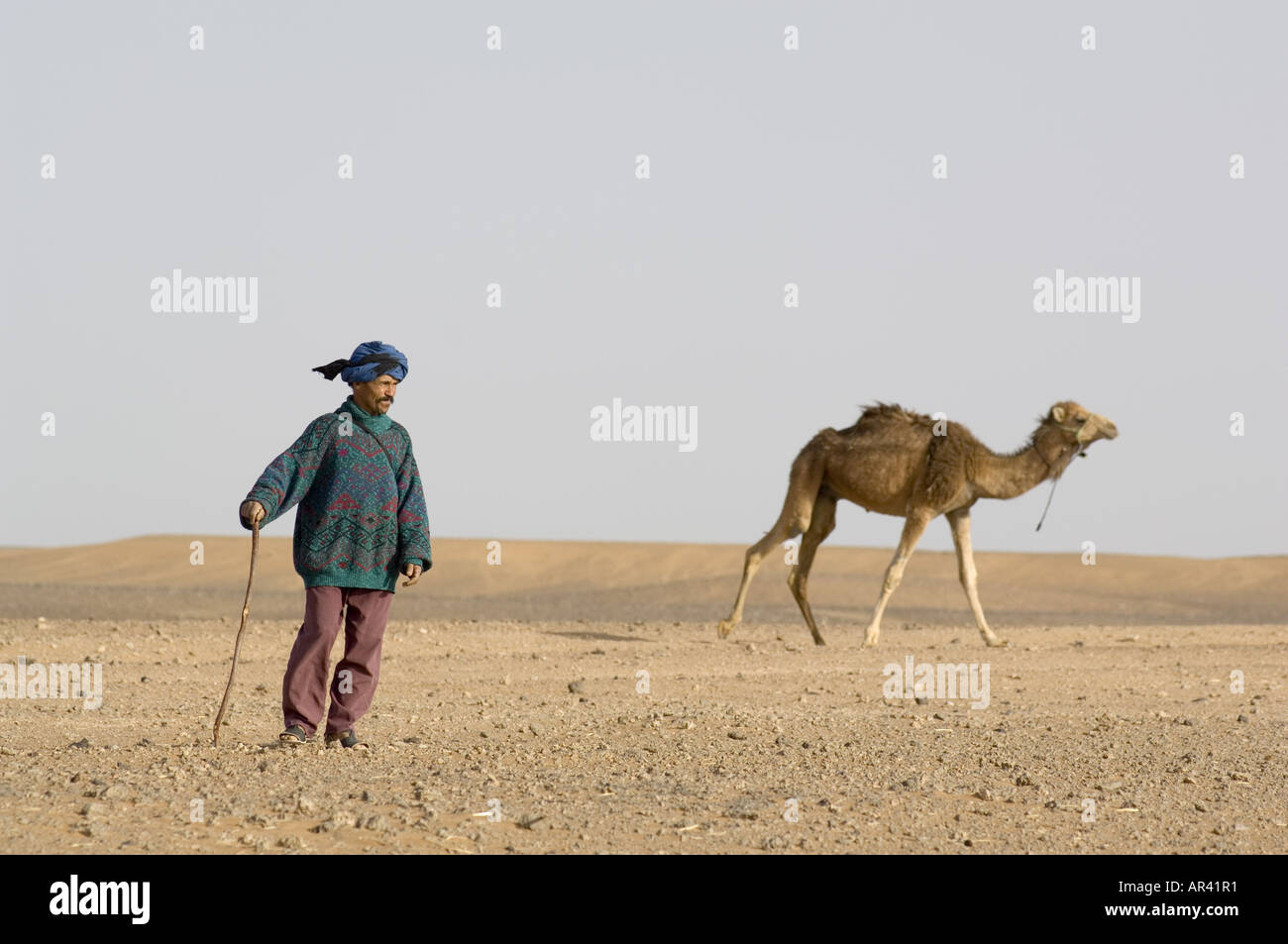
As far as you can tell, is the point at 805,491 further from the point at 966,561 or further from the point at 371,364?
the point at 371,364

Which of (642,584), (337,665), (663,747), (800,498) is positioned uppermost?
(800,498)

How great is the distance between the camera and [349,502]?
921cm

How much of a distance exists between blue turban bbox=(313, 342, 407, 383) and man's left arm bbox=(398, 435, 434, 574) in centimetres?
45

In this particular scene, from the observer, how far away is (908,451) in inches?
744

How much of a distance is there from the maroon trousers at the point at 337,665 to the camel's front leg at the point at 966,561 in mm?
10260

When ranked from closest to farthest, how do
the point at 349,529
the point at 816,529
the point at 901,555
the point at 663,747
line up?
the point at 349,529
the point at 663,747
the point at 901,555
the point at 816,529

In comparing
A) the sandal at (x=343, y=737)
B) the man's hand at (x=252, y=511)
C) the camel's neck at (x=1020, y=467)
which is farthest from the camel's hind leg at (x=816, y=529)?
the man's hand at (x=252, y=511)

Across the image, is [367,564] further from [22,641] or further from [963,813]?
[22,641]

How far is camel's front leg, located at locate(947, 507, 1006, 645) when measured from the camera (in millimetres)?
18375

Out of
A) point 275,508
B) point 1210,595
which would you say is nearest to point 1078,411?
point 275,508

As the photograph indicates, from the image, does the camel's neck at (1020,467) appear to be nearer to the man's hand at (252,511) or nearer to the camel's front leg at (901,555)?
the camel's front leg at (901,555)

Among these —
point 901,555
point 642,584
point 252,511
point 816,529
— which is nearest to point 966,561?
point 901,555

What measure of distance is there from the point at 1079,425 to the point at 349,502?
11.9 m
